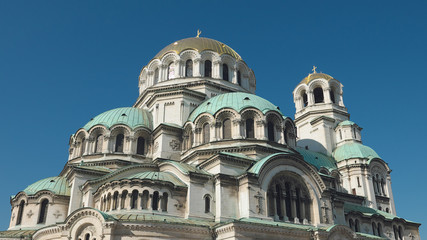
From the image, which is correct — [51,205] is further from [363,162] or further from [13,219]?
[363,162]

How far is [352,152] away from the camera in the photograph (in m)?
38.0

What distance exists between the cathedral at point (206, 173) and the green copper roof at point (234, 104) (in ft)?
0.43

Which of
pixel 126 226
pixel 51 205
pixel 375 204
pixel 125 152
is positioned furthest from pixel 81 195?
pixel 375 204

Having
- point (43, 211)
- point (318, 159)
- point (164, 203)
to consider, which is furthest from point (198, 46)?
point (43, 211)

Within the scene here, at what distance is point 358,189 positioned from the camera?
3644cm

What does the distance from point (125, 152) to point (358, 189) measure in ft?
68.6

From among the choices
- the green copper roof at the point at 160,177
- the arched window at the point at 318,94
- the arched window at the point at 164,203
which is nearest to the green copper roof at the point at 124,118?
the green copper roof at the point at 160,177

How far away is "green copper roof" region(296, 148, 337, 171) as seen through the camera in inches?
1414

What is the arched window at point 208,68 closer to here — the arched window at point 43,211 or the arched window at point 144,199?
the arched window at point 144,199

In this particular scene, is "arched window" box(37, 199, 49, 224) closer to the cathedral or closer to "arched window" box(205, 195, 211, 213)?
the cathedral

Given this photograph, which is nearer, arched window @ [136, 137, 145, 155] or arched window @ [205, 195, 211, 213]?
arched window @ [205, 195, 211, 213]

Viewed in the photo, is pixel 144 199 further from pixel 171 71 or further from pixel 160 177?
pixel 171 71

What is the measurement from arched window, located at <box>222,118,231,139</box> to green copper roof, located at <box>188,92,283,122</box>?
40.5 inches

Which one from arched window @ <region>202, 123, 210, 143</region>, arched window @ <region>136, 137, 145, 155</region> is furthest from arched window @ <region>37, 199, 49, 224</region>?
arched window @ <region>202, 123, 210, 143</region>
